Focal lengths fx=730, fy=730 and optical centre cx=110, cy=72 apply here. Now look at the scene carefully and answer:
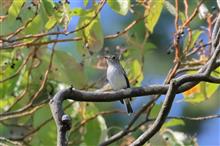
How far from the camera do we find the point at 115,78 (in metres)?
3.02

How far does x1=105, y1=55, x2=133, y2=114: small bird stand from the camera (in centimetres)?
290

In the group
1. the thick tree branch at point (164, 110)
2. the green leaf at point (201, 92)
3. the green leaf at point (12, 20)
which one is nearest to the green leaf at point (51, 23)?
the green leaf at point (12, 20)

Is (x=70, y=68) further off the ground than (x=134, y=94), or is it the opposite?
(x=134, y=94)

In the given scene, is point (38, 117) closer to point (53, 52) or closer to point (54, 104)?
point (53, 52)

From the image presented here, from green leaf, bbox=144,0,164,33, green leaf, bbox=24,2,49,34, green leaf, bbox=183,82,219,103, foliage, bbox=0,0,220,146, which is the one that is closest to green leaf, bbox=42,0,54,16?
foliage, bbox=0,0,220,146

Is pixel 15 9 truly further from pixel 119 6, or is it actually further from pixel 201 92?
pixel 201 92

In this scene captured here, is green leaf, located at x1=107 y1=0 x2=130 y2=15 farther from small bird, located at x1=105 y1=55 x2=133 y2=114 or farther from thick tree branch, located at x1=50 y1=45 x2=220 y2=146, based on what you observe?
thick tree branch, located at x1=50 y1=45 x2=220 y2=146

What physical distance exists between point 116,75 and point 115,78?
0.06 m

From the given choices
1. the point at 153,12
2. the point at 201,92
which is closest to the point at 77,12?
the point at 153,12

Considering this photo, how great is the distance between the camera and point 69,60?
2.76 metres

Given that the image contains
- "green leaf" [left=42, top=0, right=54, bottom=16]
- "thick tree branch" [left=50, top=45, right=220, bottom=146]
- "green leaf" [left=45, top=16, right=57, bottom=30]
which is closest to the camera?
"thick tree branch" [left=50, top=45, right=220, bottom=146]

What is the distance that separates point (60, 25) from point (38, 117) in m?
0.42

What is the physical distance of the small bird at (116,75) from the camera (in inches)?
114

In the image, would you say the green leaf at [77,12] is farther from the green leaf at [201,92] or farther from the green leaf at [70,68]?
the green leaf at [201,92]
